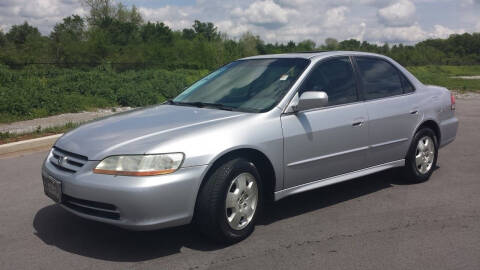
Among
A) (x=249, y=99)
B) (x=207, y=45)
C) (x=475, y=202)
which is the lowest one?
(x=475, y=202)

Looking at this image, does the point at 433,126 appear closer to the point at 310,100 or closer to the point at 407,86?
the point at 407,86

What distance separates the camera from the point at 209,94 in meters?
5.01

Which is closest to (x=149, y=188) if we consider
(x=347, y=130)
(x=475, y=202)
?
(x=347, y=130)

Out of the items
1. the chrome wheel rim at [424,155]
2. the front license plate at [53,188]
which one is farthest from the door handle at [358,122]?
the front license plate at [53,188]

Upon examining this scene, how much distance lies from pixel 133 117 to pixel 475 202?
3693 millimetres

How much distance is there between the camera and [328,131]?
4.65 meters

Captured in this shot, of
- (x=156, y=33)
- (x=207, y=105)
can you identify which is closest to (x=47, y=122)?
(x=207, y=105)

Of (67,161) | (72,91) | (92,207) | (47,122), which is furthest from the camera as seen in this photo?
(72,91)

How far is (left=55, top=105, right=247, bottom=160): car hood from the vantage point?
366 cm

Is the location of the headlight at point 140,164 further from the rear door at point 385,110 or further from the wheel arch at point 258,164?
the rear door at point 385,110

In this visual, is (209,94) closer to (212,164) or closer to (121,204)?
(212,164)

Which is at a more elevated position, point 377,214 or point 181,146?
point 181,146

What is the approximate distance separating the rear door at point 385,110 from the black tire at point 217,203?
1.90 m

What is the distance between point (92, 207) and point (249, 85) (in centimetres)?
198
